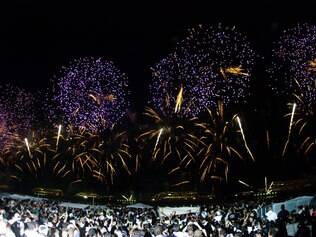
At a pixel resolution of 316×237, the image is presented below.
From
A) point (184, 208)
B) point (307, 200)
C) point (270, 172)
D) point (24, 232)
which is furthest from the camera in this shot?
point (270, 172)

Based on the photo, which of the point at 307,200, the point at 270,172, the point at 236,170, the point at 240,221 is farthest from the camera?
the point at 236,170

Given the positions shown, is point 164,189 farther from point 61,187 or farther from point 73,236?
point 73,236

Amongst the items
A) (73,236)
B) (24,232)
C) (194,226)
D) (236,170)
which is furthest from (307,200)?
(236,170)

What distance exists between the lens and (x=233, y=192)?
45.4m

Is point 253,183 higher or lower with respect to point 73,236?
higher

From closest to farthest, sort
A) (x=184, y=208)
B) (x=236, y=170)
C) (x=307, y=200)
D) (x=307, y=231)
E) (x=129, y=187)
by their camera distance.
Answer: (x=307, y=231), (x=307, y=200), (x=184, y=208), (x=236, y=170), (x=129, y=187)

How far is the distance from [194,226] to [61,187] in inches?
1482

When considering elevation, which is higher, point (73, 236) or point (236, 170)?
point (236, 170)

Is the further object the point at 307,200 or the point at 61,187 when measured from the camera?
the point at 61,187

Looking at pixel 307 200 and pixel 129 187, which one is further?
pixel 129 187

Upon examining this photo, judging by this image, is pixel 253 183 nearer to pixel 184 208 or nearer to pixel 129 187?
pixel 129 187

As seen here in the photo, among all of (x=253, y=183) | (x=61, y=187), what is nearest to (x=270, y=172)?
(x=253, y=183)

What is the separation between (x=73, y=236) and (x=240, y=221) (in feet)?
15.0

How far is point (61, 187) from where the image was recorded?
156 feet
